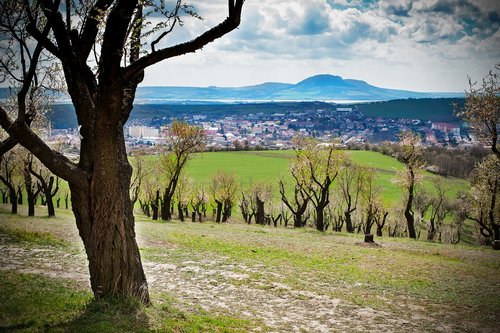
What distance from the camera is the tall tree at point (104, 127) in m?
8.65

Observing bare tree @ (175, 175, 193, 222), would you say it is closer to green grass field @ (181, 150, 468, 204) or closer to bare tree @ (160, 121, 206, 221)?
green grass field @ (181, 150, 468, 204)

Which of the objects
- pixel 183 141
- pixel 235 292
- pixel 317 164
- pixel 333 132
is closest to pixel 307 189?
pixel 317 164

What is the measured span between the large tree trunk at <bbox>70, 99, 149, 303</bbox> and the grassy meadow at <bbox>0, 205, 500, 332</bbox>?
1.71 feet

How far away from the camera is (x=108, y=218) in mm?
9453

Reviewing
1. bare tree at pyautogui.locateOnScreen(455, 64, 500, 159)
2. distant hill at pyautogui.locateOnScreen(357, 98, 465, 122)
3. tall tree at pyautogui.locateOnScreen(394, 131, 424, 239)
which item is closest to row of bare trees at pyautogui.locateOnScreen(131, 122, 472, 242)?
tall tree at pyautogui.locateOnScreen(394, 131, 424, 239)

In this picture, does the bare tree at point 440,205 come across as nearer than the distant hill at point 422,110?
Yes

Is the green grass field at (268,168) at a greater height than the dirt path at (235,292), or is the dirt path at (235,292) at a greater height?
the dirt path at (235,292)

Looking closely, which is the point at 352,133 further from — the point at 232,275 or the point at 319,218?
the point at 232,275

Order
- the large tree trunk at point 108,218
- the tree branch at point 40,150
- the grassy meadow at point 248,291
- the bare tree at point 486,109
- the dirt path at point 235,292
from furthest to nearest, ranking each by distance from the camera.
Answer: the bare tree at point 486,109 < the dirt path at point 235,292 < the large tree trunk at point 108,218 < the grassy meadow at point 248,291 < the tree branch at point 40,150

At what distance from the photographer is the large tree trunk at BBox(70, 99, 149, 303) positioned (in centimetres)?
930

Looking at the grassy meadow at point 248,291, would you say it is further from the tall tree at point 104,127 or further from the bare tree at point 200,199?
the bare tree at point 200,199

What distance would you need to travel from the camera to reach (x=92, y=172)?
9461 millimetres

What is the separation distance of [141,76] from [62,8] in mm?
3450

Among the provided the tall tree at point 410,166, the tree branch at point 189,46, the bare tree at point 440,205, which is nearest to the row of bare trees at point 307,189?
the tall tree at point 410,166
